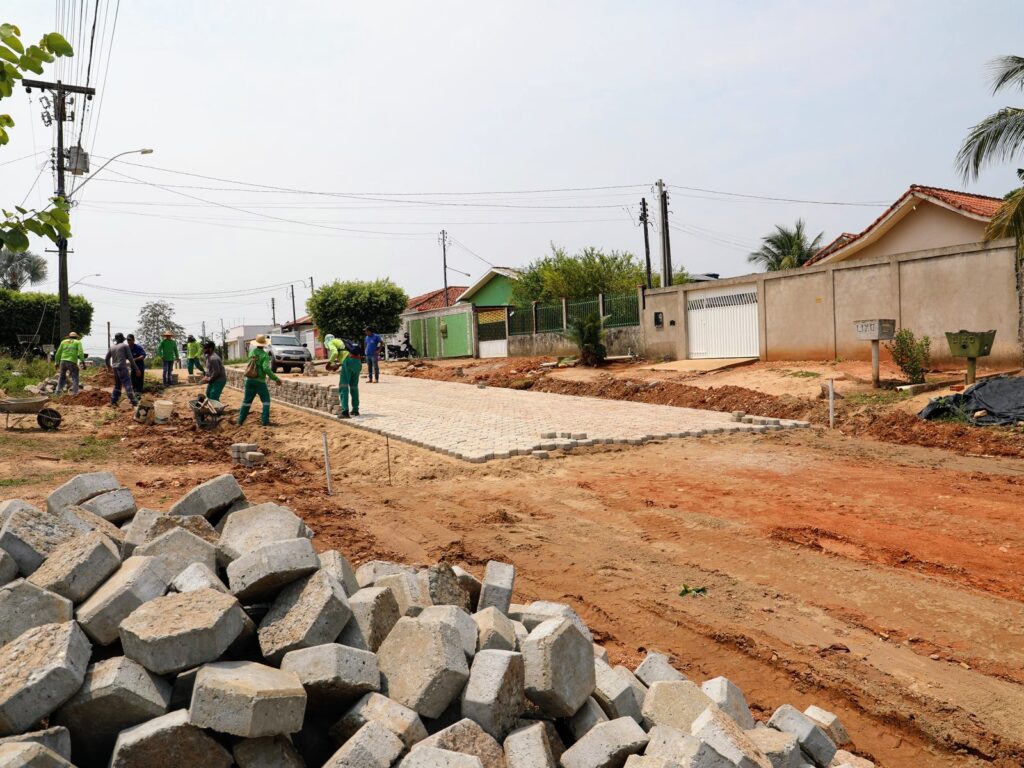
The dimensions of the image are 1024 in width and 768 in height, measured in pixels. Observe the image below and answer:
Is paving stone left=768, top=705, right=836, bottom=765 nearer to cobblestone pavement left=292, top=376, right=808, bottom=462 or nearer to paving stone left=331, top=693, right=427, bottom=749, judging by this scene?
paving stone left=331, top=693, right=427, bottom=749

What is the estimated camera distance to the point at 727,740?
9.82 feet

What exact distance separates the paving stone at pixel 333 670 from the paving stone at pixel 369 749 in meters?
0.26

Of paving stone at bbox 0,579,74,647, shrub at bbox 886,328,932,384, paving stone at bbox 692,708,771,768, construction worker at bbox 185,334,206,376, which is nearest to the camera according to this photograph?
paving stone at bbox 692,708,771,768

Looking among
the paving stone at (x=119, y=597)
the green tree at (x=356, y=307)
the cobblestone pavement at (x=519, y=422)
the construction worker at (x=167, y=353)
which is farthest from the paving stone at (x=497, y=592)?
the green tree at (x=356, y=307)

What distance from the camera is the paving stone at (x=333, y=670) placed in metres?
3.16

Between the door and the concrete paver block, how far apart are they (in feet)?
92.2

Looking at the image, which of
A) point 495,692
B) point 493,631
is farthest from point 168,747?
point 493,631

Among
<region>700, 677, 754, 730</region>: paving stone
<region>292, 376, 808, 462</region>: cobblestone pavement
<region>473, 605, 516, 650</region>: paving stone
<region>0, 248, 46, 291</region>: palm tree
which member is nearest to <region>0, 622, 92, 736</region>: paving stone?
<region>473, 605, 516, 650</region>: paving stone

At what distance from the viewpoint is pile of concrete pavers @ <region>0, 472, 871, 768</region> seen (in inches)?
114

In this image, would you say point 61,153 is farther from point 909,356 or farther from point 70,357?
point 909,356

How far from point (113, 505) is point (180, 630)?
92.3 inches

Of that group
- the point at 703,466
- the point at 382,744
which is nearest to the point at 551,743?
the point at 382,744

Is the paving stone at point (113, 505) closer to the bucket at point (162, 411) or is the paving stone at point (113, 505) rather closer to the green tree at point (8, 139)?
the green tree at point (8, 139)

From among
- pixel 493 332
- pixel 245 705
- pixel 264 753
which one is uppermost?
pixel 493 332
